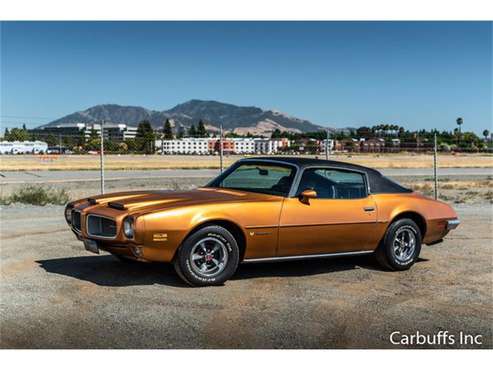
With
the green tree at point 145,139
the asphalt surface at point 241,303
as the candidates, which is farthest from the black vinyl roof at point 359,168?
the green tree at point 145,139

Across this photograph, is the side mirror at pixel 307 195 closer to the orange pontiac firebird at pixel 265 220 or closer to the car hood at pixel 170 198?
the orange pontiac firebird at pixel 265 220

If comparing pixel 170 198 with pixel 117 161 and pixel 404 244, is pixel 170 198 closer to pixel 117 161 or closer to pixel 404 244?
pixel 404 244

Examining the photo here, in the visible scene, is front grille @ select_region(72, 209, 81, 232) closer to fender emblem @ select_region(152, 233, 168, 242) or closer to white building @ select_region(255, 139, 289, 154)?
fender emblem @ select_region(152, 233, 168, 242)

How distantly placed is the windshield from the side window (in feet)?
0.66

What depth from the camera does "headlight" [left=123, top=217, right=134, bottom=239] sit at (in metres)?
6.49

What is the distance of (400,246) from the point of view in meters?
8.12

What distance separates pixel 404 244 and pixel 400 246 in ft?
0.23

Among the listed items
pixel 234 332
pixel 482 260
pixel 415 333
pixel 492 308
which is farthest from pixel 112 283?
pixel 482 260

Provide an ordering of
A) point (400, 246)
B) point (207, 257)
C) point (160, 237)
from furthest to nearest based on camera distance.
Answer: point (400, 246), point (207, 257), point (160, 237)

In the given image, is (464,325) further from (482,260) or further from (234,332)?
(482,260)

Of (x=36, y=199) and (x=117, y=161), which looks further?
(x=117, y=161)

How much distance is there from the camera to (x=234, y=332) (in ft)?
17.5

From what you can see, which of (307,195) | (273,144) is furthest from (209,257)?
(273,144)

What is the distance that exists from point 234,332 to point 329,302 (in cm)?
144
